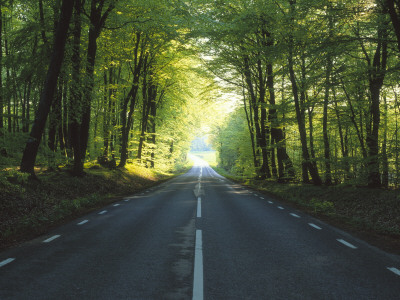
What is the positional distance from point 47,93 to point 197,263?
28.9 ft

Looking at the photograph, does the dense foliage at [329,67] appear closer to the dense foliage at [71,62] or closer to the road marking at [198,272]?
the dense foliage at [71,62]

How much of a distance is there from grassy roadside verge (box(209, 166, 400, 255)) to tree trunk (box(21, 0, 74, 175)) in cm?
1034

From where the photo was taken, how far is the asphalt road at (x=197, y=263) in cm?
345

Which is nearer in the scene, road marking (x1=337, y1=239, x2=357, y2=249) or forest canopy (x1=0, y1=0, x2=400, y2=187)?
road marking (x1=337, y1=239, x2=357, y2=249)

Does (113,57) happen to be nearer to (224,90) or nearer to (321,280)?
(224,90)

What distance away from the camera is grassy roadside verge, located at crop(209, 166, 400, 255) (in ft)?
21.0

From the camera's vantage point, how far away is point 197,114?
139 ft

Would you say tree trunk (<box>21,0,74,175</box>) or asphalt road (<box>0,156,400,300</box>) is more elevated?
tree trunk (<box>21,0,74,175</box>)

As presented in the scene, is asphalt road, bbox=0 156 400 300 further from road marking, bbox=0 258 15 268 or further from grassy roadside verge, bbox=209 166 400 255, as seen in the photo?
grassy roadside verge, bbox=209 166 400 255

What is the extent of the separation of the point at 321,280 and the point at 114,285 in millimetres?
2938

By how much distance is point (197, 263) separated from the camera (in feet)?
14.4

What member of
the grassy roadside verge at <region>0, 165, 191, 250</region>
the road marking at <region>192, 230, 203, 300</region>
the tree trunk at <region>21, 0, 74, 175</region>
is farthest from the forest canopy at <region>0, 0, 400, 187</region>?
the road marking at <region>192, 230, 203, 300</region>

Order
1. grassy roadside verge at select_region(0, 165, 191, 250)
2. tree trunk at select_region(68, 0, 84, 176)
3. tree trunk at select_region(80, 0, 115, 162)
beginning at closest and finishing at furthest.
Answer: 1. grassy roadside verge at select_region(0, 165, 191, 250)
2. tree trunk at select_region(68, 0, 84, 176)
3. tree trunk at select_region(80, 0, 115, 162)

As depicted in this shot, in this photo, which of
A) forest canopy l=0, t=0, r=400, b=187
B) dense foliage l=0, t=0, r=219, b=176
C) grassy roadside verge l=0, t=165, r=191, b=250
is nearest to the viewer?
grassy roadside verge l=0, t=165, r=191, b=250
